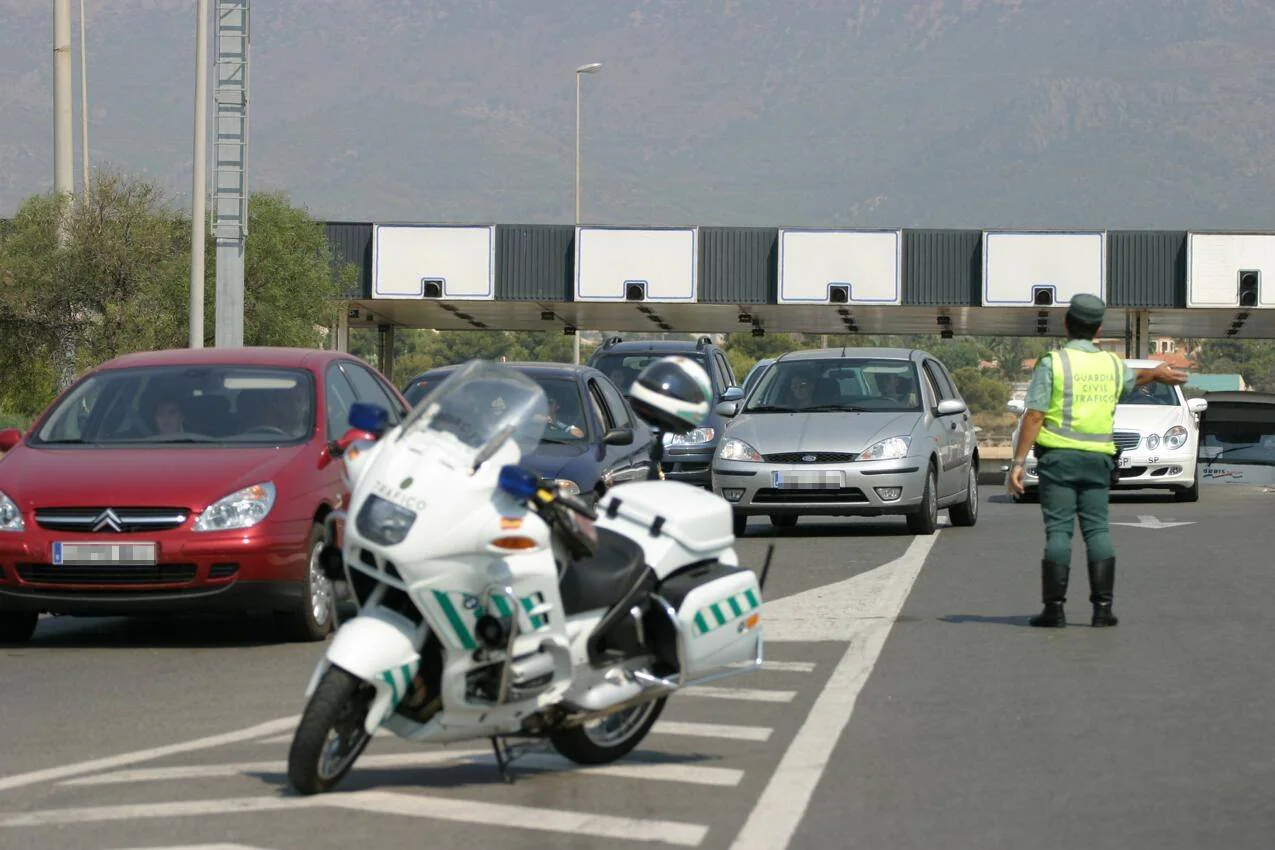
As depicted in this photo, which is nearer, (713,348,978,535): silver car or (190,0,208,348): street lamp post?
(713,348,978,535): silver car

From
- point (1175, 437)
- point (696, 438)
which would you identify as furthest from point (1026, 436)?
point (696, 438)

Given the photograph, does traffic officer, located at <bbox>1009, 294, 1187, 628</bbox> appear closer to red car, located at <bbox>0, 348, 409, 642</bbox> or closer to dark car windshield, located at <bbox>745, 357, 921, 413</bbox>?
red car, located at <bbox>0, 348, 409, 642</bbox>

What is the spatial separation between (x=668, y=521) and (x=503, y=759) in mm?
1006

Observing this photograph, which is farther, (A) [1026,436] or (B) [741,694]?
(A) [1026,436]

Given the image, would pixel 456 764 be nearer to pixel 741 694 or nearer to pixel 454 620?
pixel 454 620

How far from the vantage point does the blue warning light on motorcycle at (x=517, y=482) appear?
22.2 ft

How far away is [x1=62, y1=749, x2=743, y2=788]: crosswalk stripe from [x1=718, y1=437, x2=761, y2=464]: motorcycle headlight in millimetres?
10741

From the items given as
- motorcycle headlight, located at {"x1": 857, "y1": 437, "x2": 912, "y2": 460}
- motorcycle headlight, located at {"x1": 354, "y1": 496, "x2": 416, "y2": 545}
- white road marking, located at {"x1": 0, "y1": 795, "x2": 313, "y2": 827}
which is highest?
motorcycle headlight, located at {"x1": 354, "y1": 496, "x2": 416, "y2": 545}

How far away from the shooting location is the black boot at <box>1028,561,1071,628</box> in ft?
38.8

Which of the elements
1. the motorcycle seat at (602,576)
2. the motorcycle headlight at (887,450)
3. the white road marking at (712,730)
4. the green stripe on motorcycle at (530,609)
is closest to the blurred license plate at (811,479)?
the motorcycle headlight at (887,450)

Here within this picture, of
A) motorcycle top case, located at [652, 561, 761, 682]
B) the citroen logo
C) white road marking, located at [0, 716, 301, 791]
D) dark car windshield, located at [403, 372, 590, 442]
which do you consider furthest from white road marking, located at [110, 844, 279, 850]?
dark car windshield, located at [403, 372, 590, 442]

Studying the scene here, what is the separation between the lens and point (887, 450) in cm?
1836

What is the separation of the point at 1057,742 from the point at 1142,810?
1.31 meters

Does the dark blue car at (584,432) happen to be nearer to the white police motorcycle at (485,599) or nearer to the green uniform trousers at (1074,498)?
the green uniform trousers at (1074,498)
